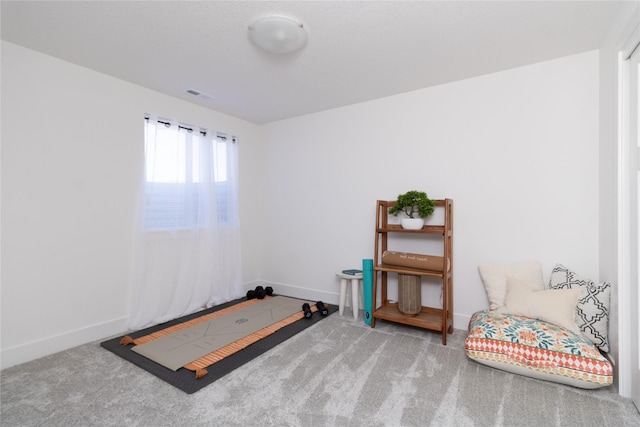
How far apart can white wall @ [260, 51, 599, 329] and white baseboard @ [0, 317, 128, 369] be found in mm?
1956

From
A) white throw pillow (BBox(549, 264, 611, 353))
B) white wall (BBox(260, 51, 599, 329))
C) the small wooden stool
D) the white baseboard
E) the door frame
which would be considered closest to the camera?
the door frame

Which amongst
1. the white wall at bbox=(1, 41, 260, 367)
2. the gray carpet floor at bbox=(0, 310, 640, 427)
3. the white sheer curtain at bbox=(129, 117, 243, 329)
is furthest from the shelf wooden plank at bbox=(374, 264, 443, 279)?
the white wall at bbox=(1, 41, 260, 367)

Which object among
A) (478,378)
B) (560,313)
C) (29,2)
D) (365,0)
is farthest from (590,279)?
(29,2)

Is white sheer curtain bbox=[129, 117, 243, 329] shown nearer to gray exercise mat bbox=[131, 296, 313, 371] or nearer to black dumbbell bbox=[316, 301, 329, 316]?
gray exercise mat bbox=[131, 296, 313, 371]

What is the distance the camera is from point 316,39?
7.04 ft

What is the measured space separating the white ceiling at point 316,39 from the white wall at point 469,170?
0.24m

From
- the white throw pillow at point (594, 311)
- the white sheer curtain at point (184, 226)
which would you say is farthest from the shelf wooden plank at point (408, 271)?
the white sheer curtain at point (184, 226)

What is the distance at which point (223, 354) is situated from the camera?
2.31m

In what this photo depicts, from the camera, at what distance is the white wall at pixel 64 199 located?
7.23 feet

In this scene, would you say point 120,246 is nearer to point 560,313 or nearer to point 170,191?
point 170,191

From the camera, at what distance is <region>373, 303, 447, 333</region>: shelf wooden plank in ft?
8.39

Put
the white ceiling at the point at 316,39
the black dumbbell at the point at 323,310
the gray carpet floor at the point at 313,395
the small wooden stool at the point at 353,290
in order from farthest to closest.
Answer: the black dumbbell at the point at 323,310
the small wooden stool at the point at 353,290
the white ceiling at the point at 316,39
the gray carpet floor at the point at 313,395

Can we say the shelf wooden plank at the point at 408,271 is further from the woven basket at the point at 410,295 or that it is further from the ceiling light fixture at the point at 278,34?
the ceiling light fixture at the point at 278,34

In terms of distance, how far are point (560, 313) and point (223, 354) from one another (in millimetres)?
2484
